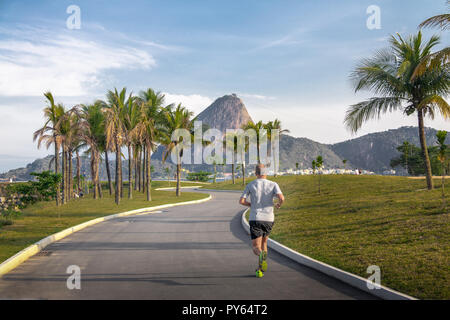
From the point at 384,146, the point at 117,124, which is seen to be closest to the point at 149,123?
the point at 117,124

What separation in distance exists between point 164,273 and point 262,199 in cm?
235

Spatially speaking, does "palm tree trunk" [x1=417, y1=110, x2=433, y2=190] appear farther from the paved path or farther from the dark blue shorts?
the dark blue shorts

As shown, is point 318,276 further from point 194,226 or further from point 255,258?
point 194,226

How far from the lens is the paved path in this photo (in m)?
5.91

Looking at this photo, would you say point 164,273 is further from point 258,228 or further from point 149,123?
point 149,123

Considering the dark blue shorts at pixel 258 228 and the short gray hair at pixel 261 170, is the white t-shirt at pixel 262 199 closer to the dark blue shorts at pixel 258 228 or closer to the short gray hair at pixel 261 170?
the dark blue shorts at pixel 258 228

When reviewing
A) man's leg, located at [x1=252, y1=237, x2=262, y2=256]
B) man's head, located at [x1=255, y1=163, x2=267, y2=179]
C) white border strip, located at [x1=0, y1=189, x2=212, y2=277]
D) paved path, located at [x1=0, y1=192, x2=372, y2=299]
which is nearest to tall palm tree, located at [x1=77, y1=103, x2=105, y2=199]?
white border strip, located at [x1=0, y1=189, x2=212, y2=277]

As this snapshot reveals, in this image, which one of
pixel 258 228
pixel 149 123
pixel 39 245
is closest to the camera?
pixel 258 228

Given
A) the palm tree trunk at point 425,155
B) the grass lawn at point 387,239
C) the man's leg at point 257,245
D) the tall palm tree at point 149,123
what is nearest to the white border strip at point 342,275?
the grass lawn at point 387,239

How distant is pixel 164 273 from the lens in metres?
7.33

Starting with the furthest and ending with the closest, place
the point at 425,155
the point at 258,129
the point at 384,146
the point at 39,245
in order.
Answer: the point at 384,146, the point at 258,129, the point at 425,155, the point at 39,245

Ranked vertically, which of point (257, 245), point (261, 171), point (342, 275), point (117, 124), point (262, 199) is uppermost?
point (117, 124)
